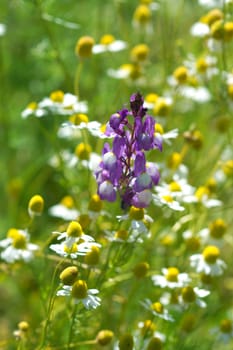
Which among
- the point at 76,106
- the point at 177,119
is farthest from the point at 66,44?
the point at 76,106

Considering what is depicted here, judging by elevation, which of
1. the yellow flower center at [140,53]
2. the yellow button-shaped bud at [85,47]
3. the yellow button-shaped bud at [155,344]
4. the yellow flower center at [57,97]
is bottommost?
the yellow button-shaped bud at [155,344]

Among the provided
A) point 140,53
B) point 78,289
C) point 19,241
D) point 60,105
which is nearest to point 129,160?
point 78,289

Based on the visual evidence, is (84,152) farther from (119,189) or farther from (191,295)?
(191,295)

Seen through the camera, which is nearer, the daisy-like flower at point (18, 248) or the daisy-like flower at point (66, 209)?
the daisy-like flower at point (18, 248)

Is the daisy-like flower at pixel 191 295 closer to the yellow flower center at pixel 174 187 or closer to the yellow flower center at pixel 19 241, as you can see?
the yellow flower center at pixel 174 187

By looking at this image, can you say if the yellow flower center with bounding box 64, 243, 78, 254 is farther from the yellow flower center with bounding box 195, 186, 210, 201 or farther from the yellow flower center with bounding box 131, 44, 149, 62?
the yellow flower center with bounding box 131, 44, 149, 62

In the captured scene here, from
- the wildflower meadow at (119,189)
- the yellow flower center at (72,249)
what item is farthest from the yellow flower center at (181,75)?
the yellow flower center at (72,249)

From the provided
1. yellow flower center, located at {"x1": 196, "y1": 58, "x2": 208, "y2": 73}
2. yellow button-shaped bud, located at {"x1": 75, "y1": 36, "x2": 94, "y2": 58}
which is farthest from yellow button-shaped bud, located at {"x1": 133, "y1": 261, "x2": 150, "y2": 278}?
yellow flower center, located at {"x1": 196, "y1": 58, "x2": 208, "y2": 73}
